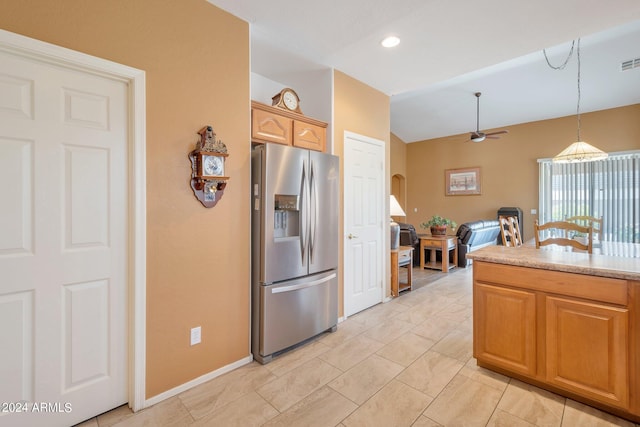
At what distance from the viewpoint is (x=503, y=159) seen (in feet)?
24.9

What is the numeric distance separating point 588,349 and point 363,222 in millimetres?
2187

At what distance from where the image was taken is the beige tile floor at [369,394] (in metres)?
1.72

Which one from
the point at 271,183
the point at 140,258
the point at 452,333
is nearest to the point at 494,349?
the point at 452,333

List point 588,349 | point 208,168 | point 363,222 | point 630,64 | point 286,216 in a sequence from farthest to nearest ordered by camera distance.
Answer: point 630,64 < point 363,222 < point 286,216 < point 208,168 < point 588,349

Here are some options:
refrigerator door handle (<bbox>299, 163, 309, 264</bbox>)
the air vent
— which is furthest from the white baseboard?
the air vent

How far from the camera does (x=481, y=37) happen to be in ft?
8.35

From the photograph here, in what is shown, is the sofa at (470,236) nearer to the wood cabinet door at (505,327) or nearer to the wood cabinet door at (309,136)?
the wood cabinet door at (505,327)

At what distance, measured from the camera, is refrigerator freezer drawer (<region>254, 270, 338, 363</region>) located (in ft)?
7.65

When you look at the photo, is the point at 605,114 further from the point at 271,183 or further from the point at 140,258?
the point at 140,258

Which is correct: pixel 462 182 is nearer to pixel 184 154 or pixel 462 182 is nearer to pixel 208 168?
pixel 208 168

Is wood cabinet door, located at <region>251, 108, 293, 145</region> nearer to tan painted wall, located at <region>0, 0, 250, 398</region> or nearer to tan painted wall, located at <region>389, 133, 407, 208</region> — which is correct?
tan painted wall, located at <region>0, 0, 250, 398</region>

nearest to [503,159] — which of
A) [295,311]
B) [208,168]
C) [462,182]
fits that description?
[462,182]

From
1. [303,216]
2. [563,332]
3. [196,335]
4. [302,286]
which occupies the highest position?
[303,216]

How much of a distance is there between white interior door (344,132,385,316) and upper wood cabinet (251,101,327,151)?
44cm
